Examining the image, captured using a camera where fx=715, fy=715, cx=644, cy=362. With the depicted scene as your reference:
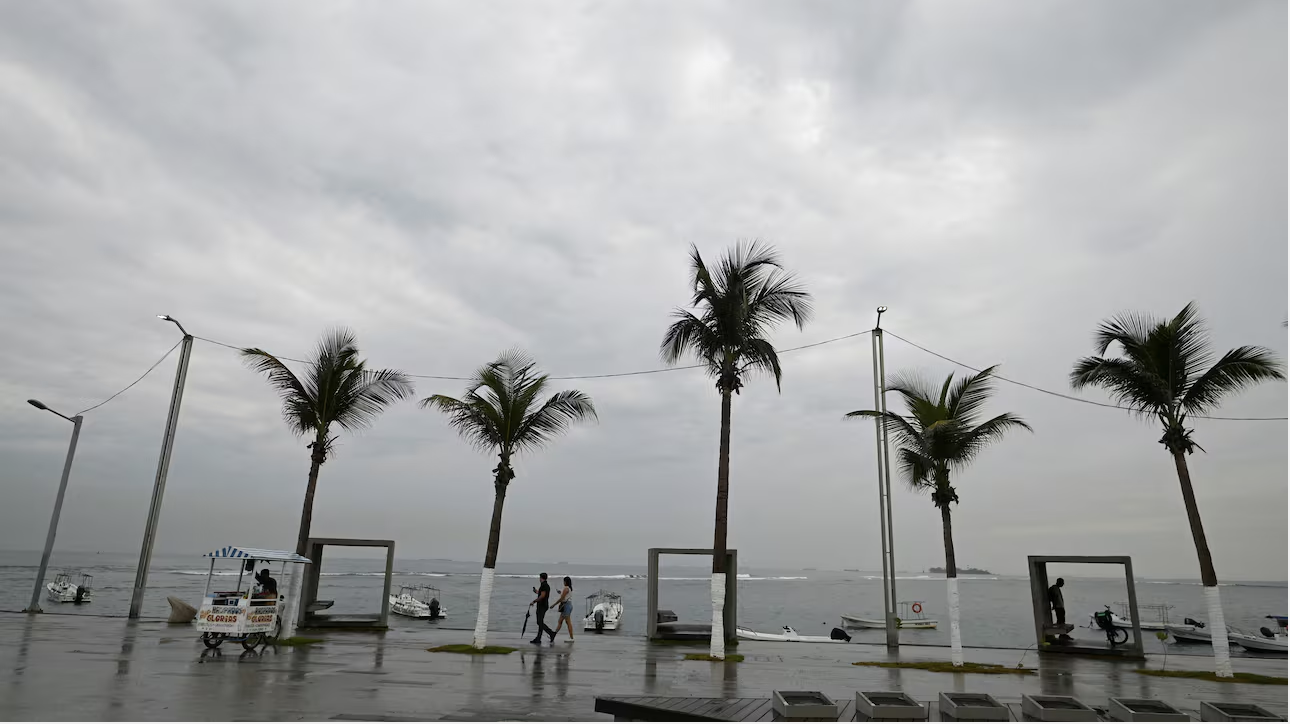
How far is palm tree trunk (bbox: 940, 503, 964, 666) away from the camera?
16.1m

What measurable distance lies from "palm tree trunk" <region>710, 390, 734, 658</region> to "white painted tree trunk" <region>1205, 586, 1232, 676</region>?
10.5 m

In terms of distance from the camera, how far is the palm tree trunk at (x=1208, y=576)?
15.4 m

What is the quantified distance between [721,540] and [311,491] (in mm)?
11778

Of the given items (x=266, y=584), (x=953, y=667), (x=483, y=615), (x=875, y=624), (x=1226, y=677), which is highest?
(x=266, y=584)

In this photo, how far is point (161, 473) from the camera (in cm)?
2430

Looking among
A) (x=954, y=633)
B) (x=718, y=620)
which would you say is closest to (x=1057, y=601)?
(x=954, y=633)

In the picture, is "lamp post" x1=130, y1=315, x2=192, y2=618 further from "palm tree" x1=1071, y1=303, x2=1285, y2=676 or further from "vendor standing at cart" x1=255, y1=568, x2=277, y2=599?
"palm tree" x1=1071, y1=303, x2=1285, y2=676

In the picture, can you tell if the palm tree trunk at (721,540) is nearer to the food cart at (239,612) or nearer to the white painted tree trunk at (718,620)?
the white painted tree trunk at (718,620)

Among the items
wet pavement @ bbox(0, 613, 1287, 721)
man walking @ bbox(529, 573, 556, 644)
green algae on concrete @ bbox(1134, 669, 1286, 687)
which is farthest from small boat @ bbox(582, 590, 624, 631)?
green algae on concrete @ bbox(1134, 669, 1286, 687)

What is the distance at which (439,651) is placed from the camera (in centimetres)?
1733

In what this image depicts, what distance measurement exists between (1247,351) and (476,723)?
18.4m

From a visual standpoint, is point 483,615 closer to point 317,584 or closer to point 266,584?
point 266,584

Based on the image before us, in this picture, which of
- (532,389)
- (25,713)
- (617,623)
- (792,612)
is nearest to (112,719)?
(25,713)

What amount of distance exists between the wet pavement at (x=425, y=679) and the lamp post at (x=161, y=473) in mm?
3663
